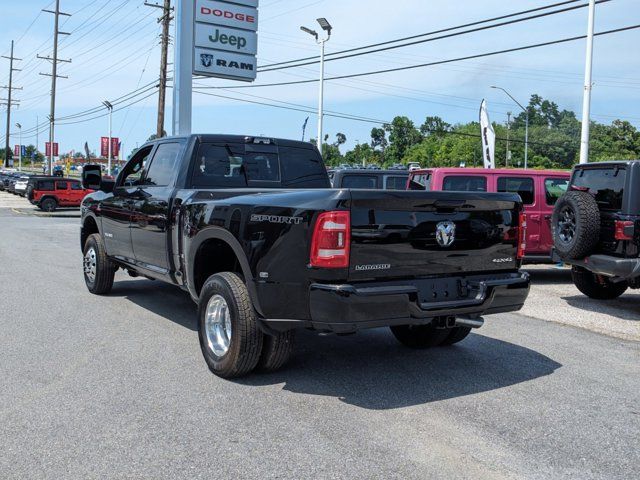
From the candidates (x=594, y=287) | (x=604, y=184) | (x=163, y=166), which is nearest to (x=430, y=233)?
(x=163, y=166)

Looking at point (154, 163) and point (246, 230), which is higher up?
point (154, 163)

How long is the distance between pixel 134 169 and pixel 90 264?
69.4 inches

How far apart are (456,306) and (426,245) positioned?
0.52m

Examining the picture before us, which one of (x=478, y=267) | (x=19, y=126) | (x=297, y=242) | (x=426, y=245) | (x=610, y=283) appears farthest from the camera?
(x=19, y=126)

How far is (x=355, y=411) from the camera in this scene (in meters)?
4.45

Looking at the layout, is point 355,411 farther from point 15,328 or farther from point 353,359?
point 15,328

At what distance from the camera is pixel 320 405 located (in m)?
4.56

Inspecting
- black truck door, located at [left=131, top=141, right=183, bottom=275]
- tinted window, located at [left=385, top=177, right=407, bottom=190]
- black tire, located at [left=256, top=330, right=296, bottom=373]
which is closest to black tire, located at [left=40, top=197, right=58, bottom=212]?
tinted window, located at [left=385, top=177, right=407, bottom=190]

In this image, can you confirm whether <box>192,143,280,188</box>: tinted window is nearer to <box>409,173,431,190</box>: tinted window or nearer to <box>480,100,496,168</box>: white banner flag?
<box>409,173,431,190</box>: tinted window

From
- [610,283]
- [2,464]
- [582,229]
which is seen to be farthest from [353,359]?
[610,283]

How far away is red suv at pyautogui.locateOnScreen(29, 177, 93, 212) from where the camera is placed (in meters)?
32.7

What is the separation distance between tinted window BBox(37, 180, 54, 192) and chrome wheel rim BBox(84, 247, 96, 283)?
2639 cm

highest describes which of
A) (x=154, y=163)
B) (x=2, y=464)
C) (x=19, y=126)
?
(x=19, y=126)

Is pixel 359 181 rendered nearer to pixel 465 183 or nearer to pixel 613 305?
pixel 465 183
